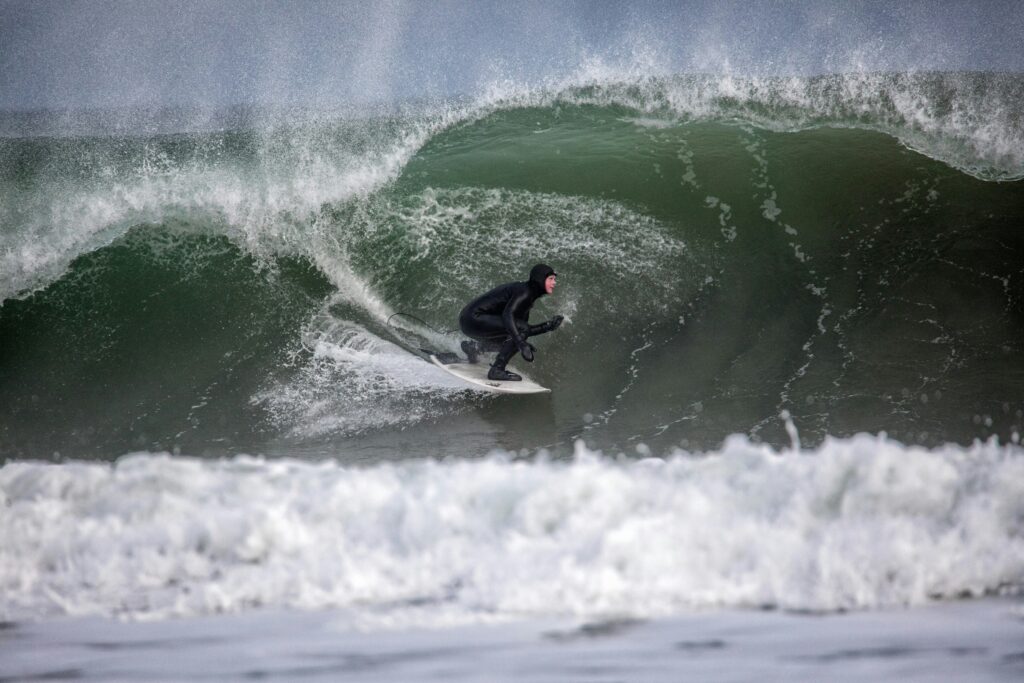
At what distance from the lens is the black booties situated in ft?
22.4

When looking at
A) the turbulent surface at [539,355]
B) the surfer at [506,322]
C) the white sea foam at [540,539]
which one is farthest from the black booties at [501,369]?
the white sea foam at [540,539]

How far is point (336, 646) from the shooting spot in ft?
10.8

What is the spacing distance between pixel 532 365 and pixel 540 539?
3.51 m

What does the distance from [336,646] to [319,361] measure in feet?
14.2

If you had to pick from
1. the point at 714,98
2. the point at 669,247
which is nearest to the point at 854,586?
the point at 669,247

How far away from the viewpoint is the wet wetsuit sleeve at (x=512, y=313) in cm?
666

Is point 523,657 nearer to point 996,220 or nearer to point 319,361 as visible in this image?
point 319,361

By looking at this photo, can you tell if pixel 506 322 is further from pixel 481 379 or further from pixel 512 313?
pixel 481 379

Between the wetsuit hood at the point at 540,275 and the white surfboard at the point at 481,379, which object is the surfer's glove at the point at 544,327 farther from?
the white surfboard at the point at 481,379

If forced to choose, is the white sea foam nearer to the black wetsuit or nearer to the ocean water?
the ocean water

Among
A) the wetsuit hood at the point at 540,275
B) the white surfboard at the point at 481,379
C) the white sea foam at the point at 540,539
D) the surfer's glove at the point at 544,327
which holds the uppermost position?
the wetsuit hood at the point at 540,275

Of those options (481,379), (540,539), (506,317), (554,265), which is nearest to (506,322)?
(506,317)

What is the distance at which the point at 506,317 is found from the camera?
6.69 m

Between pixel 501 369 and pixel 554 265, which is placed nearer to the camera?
pixel 501 369
